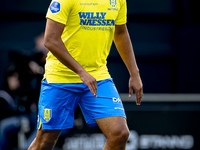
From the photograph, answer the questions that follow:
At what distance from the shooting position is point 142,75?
517cm

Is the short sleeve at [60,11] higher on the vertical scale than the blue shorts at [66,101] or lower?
higher

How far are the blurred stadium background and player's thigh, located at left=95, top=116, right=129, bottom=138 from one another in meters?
2.26

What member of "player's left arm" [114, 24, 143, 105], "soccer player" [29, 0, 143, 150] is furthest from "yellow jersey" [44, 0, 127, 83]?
"player's left arm" [114, 24, 143, 105]

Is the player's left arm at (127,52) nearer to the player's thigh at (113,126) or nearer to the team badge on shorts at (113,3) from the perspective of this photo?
the team badge on shorts at (113,3)

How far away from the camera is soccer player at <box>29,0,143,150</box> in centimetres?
277

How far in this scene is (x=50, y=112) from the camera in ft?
9.63

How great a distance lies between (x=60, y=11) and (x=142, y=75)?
8.76 feet

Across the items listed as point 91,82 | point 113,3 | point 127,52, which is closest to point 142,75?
point 127,52

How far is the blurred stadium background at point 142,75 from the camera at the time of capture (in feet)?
16.2

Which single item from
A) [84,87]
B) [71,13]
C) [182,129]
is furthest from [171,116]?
[71,13]

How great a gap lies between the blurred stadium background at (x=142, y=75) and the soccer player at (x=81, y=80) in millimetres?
2004

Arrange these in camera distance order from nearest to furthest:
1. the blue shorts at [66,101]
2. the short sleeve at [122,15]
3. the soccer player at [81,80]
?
1. the soccer player at [81,80]
2. the blue shorts at [66,101]
3. the short sleeve at [122,15]

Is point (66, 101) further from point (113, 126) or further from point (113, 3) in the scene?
point (113, 3)

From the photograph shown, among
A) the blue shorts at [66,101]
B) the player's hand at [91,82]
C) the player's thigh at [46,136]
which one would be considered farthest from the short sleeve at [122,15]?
the player's thigh at [46,136]
